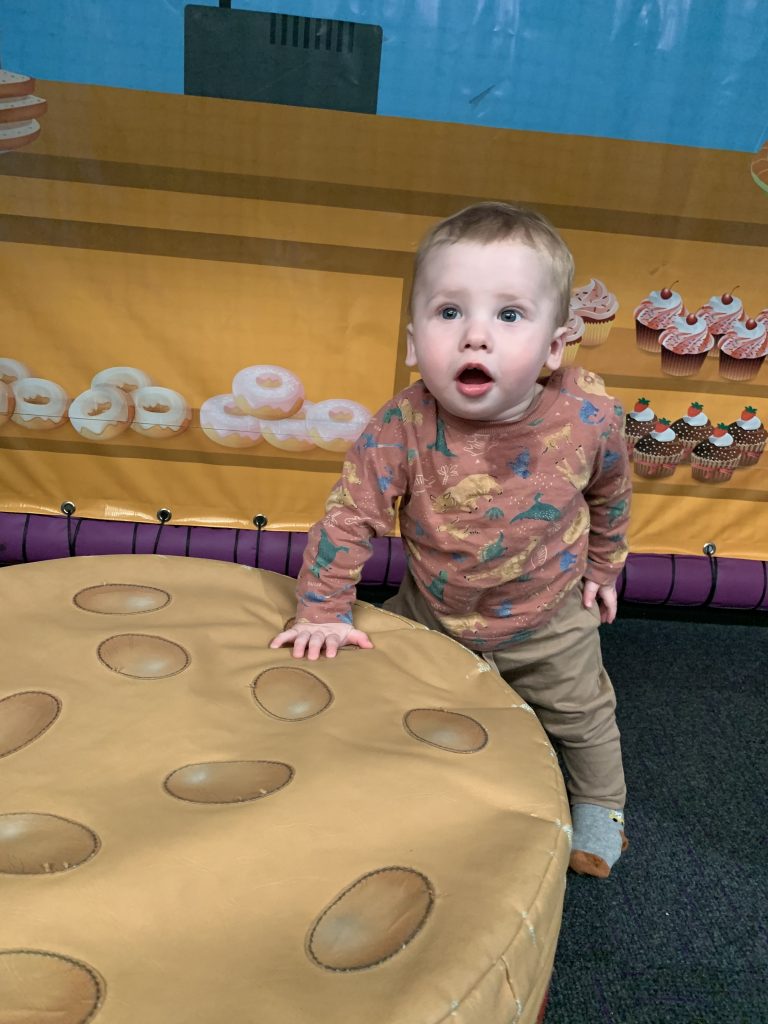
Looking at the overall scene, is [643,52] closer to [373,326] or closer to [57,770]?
[373,326]

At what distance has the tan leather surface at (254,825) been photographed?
0.46 m

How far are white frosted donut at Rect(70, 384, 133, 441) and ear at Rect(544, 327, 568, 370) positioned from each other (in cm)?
100

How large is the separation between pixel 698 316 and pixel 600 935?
1.13 meters

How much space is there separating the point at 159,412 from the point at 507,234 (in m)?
1.00

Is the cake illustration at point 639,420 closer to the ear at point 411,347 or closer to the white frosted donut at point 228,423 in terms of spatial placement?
the white frosted donut at point 228,423

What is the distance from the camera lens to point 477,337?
30.0 inches

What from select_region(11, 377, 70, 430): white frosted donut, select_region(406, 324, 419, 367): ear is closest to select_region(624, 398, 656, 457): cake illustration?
select_region(406, 324, 419, 367): ear

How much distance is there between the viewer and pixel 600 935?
3.45ft

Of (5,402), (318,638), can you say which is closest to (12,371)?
(5,402)

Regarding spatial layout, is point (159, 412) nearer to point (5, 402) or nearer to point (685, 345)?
point (5, 402)

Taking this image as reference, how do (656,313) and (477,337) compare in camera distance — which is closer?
(477,337)

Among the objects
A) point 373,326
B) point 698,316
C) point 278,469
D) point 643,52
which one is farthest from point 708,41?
point 278,469

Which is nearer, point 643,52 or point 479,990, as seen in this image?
point 479,990

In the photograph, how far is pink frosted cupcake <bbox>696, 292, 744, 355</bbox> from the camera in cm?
152
